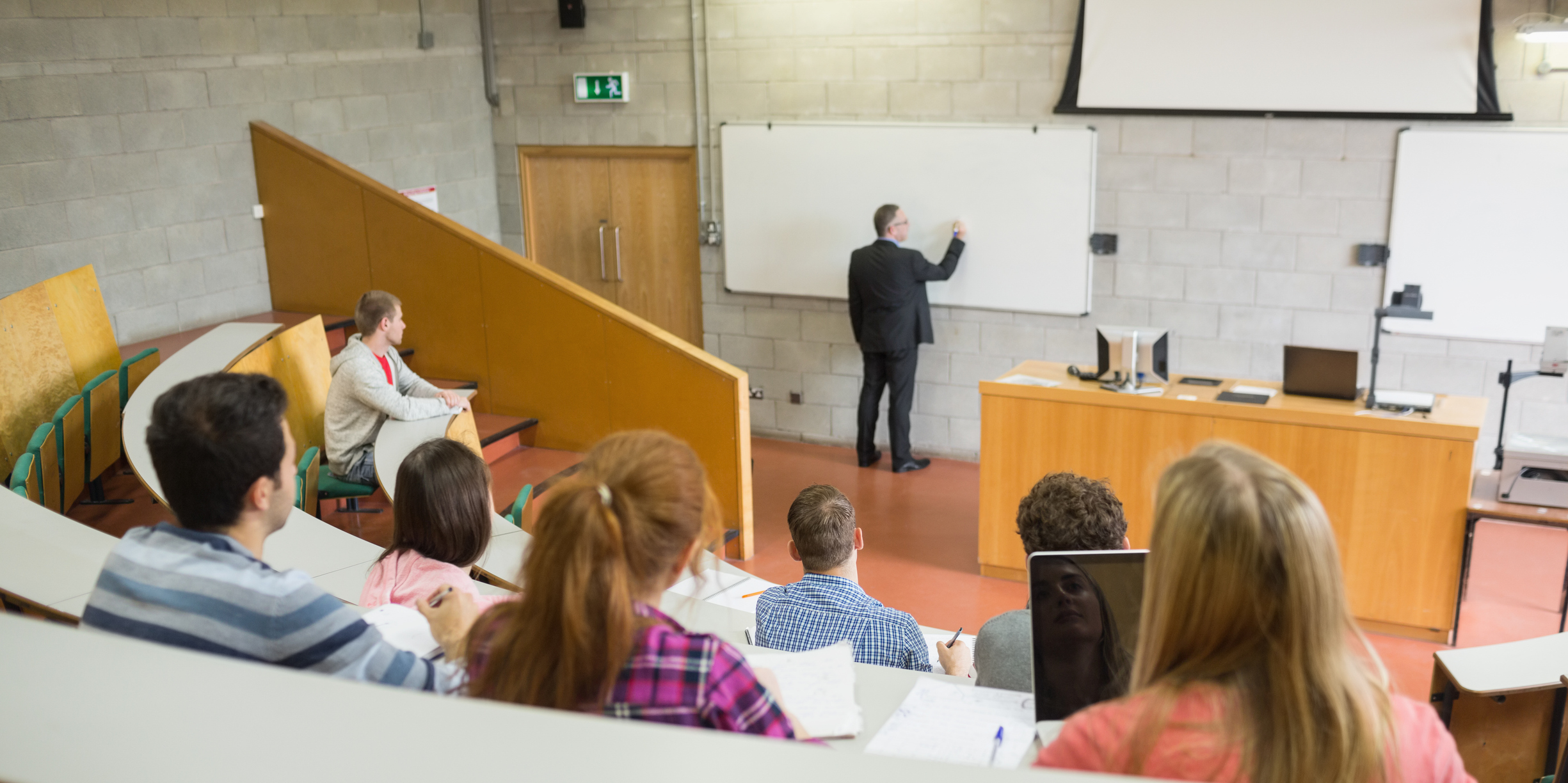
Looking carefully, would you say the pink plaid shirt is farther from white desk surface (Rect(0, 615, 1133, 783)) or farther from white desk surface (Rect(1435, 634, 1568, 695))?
white desk surface (Rect(1435, 634, 1568, 695))

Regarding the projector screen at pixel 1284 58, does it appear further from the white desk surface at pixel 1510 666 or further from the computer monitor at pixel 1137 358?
the white desk surface at pixel 1510 666

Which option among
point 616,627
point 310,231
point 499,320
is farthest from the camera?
point 310,231

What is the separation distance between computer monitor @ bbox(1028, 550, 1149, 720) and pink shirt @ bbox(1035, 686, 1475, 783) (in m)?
0.46

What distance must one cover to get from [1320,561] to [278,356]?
4679 millimetres

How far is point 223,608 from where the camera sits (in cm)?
151

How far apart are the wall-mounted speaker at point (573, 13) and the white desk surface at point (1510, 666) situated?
6275 millimetres

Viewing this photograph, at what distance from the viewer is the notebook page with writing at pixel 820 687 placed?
167 cm

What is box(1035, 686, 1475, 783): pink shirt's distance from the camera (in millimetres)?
1161

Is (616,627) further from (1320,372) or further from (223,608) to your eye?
(1320,372)

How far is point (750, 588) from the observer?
3.65 meters

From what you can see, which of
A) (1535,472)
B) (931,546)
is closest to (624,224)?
(931,546)

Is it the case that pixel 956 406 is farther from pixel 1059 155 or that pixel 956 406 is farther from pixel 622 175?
pixel 622 175

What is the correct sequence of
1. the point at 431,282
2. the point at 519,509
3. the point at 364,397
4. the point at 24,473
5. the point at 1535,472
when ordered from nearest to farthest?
the point at 24,473, the point at 519,509, the point at 1535,472, the point at 364,397, the point at 431,282

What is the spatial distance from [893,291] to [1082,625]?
192 inches
